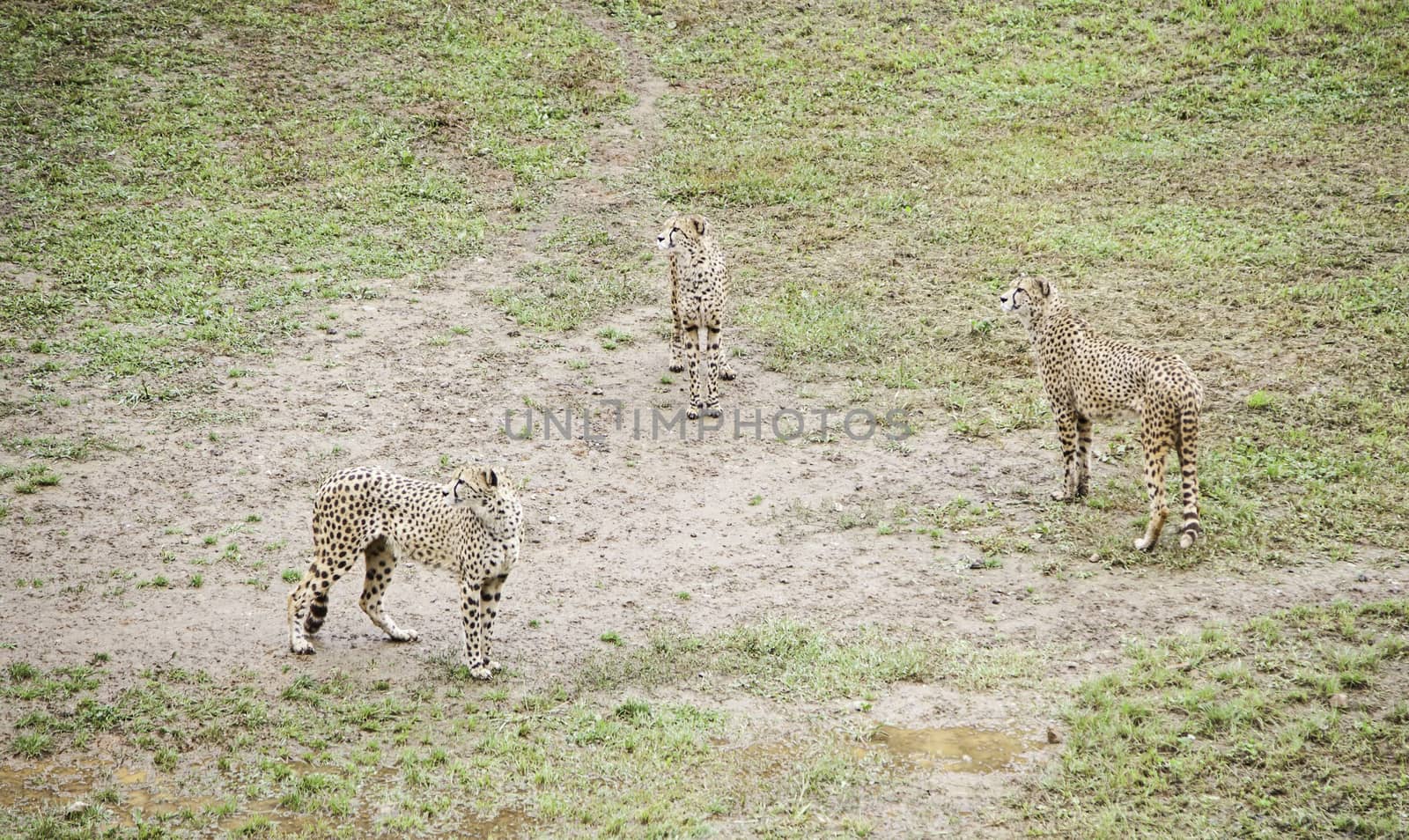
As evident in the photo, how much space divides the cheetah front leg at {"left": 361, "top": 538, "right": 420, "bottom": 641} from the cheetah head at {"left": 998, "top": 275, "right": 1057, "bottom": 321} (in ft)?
22.2

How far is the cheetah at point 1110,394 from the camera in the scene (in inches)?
420

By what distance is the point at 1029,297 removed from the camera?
1279 cm

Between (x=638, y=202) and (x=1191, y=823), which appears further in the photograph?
(x=638, y=202)

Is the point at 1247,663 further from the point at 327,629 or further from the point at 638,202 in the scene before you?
the point at 638,202

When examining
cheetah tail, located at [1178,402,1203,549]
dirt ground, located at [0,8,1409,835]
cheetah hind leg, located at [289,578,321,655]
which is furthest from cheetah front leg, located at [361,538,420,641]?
cheetah tail, located at [1178,402,1203,549]

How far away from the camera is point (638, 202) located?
20375 mm

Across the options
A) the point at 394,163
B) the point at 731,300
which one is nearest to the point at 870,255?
the point at 731,300

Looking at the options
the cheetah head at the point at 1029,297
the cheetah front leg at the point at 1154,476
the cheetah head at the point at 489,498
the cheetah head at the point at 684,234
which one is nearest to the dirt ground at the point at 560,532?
the cheetah front leg at the point at 1154,476

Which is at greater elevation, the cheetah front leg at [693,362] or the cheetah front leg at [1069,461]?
the cheetah front leg at [693,362]

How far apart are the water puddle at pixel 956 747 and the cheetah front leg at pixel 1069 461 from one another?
13.1 feet

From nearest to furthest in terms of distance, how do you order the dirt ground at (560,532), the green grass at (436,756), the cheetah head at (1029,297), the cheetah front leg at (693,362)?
the green grass at (436,756) → the dirt ground at (560,532) → the cheetah head at (1029,297) → the cheetah front leg at (693,362)

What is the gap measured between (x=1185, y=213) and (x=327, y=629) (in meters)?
14.1

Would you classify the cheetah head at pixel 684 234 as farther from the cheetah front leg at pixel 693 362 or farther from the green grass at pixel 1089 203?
the green grass at pixel 1089 203

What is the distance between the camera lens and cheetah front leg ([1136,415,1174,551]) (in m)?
10.7
